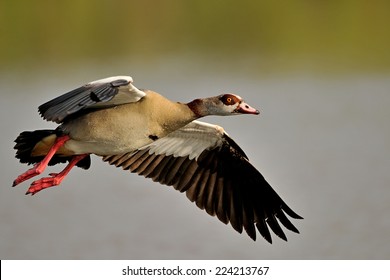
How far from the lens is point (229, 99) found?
5.77m

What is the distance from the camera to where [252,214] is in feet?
20.4

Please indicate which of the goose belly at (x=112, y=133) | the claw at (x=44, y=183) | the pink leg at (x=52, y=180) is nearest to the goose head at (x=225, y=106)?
the goose belly at (x=112, y=133)

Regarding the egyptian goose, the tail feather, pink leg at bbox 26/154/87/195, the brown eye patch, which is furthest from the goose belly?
the brown eye patch

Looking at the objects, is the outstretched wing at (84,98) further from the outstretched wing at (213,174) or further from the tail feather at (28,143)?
the outstretched wing at (213,174)

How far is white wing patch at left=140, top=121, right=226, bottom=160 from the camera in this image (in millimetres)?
6164

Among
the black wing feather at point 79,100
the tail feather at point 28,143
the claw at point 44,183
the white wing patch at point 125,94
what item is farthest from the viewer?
the claw at point 44,183

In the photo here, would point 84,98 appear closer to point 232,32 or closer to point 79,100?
point 79,100

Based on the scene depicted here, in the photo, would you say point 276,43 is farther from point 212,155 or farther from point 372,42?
point 212,155

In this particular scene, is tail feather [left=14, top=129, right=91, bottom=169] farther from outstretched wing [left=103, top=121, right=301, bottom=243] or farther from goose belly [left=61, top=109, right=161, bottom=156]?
outstretched wing [left=103, top=121, right=301, bottom=243]

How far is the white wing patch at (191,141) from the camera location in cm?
616

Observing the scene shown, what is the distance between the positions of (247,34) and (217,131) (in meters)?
7.09

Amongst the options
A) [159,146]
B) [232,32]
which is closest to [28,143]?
[159,146]

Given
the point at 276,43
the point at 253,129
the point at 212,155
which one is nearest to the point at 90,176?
the point at 253,129

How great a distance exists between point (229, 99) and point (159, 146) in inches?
31.2
